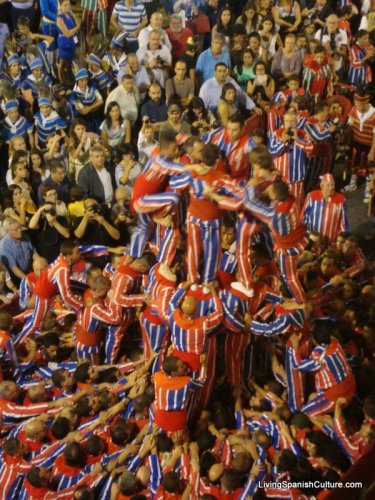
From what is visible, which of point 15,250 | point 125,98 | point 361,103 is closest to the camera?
point 15,250

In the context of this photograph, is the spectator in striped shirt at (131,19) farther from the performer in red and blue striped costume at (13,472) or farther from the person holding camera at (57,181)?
the performer in red and blue striped costume at (13,472)

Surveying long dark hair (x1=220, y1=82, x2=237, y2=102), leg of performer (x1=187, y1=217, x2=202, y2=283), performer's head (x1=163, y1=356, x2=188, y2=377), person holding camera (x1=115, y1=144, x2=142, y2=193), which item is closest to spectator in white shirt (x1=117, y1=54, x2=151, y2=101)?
long dark hair (x1=220, y1=82, x2=237, y2=102)

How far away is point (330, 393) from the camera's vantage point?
5926mm

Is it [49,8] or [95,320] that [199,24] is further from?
[95,320]

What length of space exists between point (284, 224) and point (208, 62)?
4869mm

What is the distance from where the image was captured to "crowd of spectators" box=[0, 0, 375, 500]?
18.2 ft

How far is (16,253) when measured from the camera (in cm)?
739

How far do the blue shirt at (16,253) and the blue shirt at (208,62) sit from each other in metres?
3.69

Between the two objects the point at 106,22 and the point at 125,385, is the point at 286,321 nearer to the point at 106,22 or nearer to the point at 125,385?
the point at 125,385

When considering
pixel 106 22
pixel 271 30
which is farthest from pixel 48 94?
pixel 271 30

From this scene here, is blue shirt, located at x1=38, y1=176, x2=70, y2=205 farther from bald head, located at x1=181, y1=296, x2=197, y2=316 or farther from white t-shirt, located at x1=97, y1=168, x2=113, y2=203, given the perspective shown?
bald head, located at x1=181, y1=296, x2=197, y2=316

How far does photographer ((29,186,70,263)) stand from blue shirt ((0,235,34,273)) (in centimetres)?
17

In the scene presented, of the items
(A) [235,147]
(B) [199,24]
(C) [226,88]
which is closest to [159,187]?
(A) [235,147]

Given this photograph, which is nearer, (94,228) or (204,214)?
(204,214)
